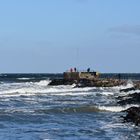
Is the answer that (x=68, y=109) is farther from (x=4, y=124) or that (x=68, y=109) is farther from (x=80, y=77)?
(x=80, y=77)

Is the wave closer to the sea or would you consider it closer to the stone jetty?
the sea

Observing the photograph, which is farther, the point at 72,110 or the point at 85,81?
the point at 85,81

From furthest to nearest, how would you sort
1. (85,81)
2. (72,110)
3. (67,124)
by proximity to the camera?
(85,81), (72,110), (67,124)

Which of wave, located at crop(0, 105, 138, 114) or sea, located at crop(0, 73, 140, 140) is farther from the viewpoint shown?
wave, located at crop(0, 105, 138, 114)

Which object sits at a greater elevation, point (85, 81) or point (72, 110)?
point (85, 81)

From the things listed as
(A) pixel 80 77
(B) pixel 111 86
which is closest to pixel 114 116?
(B) pixel 111 86

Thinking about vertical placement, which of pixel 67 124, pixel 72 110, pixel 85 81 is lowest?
pixel 67 124

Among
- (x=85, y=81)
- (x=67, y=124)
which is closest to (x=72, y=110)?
(x=67, y=124)

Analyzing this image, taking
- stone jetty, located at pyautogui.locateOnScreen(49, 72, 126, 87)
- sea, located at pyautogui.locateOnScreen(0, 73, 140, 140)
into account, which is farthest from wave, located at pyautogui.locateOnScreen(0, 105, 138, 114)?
stone jetty, located at pyautogui.locateOnScreen(49, 72, 126, 87)

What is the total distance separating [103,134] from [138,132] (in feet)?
4.78

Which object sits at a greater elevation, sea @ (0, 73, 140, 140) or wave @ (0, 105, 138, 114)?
wave @ (0, 105, 138, 114)

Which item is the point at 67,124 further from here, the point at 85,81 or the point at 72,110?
the point at 85,81

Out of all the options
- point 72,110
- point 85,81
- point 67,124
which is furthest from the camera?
point 85,81

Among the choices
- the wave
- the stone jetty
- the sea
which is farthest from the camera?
the stone jetty
